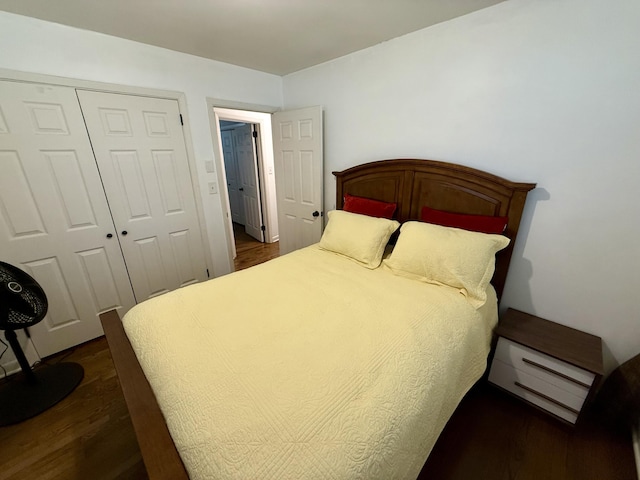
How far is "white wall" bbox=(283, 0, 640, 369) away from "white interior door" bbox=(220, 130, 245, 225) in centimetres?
327

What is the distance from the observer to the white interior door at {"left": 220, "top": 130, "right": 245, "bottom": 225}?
449cm

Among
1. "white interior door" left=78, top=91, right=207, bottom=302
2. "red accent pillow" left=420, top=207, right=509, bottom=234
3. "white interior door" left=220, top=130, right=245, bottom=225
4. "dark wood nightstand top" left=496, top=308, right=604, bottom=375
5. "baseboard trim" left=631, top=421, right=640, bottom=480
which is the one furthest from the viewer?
"white interior door" left=220, top=130, right=245, bottom=225

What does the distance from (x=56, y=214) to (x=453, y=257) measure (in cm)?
278

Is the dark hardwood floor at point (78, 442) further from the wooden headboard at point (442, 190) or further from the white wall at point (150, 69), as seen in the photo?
the wooden headboard at point (442, 190)

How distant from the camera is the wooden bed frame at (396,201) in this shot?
0.80 meters

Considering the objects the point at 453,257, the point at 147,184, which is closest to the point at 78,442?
the point at 147,184

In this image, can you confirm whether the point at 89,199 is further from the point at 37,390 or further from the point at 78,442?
the point at 78,442

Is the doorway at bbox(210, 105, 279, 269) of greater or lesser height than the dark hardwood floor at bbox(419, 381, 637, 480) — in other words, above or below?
above

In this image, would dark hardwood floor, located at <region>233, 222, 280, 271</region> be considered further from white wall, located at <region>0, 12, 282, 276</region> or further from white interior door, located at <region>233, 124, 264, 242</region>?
white wall, located at <region>0, 12, 282, 276</region>

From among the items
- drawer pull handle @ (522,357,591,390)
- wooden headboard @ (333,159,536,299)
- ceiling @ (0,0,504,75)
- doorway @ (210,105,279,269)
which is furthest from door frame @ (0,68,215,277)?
drawer pull handle @ (522,357,591,390)

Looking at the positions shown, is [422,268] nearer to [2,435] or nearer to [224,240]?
[224,240]

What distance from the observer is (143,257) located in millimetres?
2303

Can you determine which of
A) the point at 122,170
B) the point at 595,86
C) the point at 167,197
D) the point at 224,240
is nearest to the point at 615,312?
the point at 595,86

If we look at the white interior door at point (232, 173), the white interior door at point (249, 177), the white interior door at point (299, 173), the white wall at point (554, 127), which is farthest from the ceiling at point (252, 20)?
the white interior door at point (232, 173)
